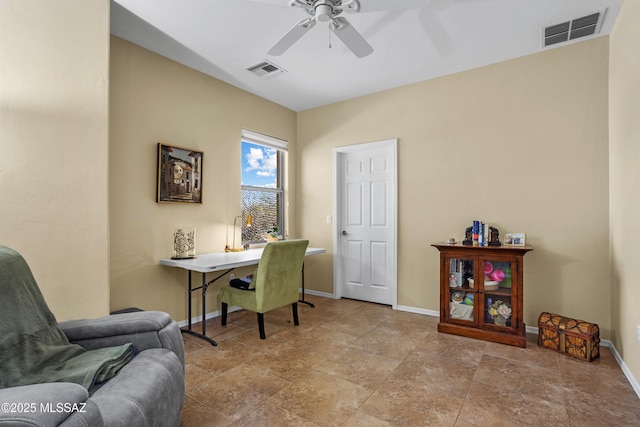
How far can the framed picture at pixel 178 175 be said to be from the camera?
315cm

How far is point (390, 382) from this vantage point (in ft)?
7.28

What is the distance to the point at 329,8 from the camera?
2.09 metres

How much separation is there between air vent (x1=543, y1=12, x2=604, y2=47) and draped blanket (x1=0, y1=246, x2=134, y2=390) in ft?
12.7

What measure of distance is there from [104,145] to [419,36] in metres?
2.70

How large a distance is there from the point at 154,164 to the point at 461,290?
3253 mm

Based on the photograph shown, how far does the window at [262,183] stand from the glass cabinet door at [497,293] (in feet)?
8.71

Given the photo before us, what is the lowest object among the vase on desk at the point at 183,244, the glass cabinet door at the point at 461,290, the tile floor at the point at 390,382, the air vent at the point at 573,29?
the tile floor at the point at 390,382

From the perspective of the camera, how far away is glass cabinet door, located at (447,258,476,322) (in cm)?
308

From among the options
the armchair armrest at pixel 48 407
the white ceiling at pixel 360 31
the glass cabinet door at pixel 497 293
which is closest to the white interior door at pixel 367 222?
the white ceiling at pixel 360 31

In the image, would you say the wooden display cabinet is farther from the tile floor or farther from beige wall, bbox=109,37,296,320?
beige wall, bbox=109,37,296,320

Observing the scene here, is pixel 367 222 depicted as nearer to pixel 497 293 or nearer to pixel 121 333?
pixel 497 293

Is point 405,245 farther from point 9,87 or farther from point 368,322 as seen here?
point 9,87

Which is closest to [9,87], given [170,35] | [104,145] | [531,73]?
[104,145]

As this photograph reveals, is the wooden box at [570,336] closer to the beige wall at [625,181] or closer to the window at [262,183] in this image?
the beige wall at [625,181]
